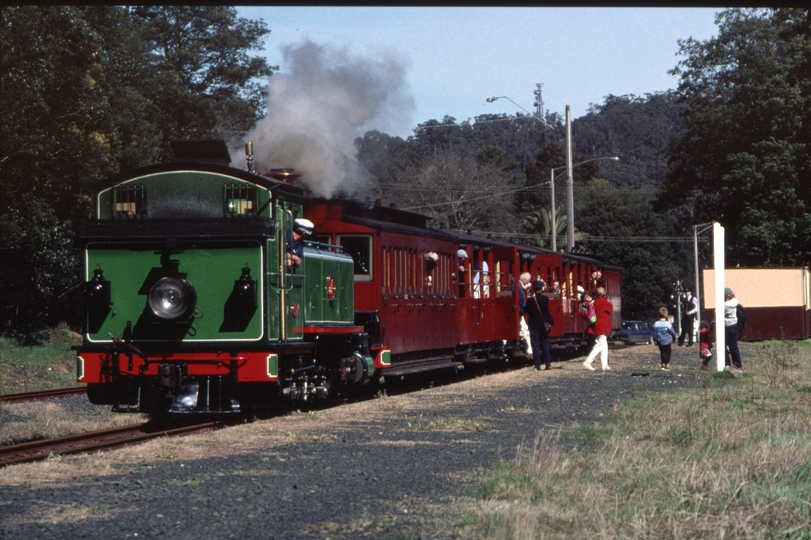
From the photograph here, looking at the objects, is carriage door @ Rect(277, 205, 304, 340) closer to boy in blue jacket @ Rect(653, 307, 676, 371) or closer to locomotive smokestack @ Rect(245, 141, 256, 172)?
locomotive smokestack @ Rect(245, 141, 256, 172)

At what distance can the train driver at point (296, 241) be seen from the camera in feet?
44.2

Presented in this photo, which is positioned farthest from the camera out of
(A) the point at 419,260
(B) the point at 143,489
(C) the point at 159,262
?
(A) the point at 419,260

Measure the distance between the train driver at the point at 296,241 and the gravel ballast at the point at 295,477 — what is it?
6.39 ft

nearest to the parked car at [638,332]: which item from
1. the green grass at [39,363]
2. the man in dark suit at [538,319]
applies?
the green grass at [39,363]

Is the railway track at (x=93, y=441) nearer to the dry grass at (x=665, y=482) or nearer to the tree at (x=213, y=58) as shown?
the dry grass at (x=665, y=482)

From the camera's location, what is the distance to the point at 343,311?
1577 cm

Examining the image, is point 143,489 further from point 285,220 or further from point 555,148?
point 555,148

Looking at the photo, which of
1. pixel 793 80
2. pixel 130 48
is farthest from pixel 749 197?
pixel 130 48

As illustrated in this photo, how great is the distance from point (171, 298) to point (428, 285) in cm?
744

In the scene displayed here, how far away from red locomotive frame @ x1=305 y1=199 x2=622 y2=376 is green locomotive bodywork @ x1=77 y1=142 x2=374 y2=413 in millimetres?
3357

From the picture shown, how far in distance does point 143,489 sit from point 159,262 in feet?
16.3

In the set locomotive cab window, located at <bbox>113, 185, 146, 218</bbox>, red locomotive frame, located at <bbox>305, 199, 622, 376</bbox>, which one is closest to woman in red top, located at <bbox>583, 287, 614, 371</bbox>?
red locomotive frame, located at <bbox>305, 199, 622, 376</bbox>

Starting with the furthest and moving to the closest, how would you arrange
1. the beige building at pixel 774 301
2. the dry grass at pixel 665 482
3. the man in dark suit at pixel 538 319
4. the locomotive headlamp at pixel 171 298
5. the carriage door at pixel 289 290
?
the beige building at pixel 774 301
the man in dark suit at pixel 538 319
the carriage door at pixel 289 290
the locomotive headlamp at pixel 171 298
the dry grass at pixel 665 482

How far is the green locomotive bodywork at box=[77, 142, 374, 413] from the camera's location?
501 inches
